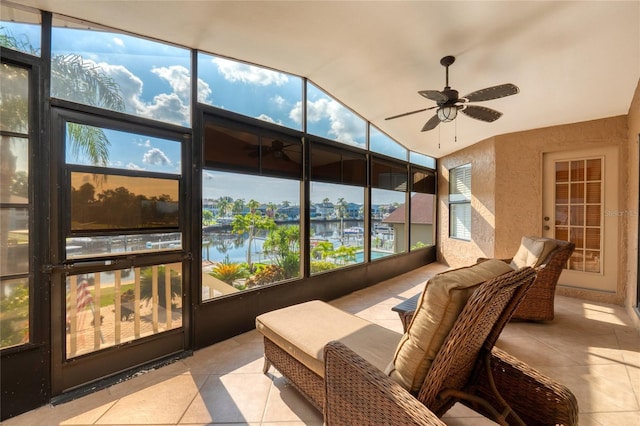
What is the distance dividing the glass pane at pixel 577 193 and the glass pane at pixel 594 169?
16cm

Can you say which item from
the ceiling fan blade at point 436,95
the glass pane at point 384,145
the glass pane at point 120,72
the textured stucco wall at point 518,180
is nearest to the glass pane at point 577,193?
the textured stucco wall at point 518,180

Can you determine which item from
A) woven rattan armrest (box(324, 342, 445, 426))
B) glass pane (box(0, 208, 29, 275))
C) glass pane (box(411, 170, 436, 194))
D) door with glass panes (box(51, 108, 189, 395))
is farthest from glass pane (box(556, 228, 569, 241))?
glass pane (box(0, 208, 29, 275))

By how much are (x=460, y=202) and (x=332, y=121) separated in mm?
3808

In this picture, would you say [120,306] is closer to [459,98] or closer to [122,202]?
[122,202]

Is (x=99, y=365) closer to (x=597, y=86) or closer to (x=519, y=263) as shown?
(x=519, y=263)

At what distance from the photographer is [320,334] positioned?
1827 mm

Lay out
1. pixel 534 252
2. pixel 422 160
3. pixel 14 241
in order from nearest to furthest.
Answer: pixel 14 241 < pixel 534 252 < pixel 422 160

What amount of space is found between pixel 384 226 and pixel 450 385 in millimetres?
4097

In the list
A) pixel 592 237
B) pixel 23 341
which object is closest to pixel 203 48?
pixel 23 341

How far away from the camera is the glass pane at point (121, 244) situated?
6.83 ft

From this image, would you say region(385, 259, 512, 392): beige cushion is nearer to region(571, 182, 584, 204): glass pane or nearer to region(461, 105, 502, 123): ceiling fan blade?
region(461, 105, 502, 123): ceiling fan blade

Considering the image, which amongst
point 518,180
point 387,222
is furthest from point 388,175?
point 518,180

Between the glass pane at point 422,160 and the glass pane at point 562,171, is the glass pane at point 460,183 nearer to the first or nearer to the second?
Answer: the glass pane at point 422,160

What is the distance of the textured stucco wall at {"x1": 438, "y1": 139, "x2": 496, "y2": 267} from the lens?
514 cm
